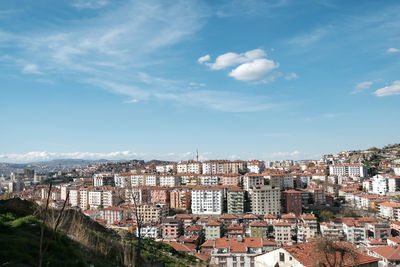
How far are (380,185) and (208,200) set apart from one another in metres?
32.1

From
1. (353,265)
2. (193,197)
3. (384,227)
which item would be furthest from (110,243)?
(193,197)

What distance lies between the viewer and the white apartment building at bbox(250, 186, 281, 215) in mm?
41938

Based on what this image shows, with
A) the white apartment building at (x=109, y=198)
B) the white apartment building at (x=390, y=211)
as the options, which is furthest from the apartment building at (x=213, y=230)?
the white apartment building at (x=390, y=211)

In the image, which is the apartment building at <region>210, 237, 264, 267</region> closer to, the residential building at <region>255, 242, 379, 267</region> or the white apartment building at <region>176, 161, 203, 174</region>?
the residential building at <region>255, 242, 379, 267</region>

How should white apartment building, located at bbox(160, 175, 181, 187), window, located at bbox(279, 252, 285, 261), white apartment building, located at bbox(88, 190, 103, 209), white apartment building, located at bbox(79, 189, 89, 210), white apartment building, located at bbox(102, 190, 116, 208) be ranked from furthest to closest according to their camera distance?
white apartment building, located at bbox(160, 175, 181, 187), white apartment building, located at bbox(79, 189, 89, 210), white apartment building, located at bbox(88, 190, 103, 209), white apartment building, located at bbox(102, 190, 116, 208), window, located at bbox(279, 252, 285, 261)

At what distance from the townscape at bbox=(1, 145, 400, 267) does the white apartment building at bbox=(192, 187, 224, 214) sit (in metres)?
0.14

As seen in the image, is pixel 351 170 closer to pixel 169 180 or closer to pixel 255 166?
pixel 255 166

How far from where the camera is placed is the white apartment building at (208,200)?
142 ft

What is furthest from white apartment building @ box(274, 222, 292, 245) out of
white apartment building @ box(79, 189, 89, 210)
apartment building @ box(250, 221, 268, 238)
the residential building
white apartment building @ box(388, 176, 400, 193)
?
white apartment building @ box(79, 189, 89, 210)

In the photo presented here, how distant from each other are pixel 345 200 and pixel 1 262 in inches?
2188

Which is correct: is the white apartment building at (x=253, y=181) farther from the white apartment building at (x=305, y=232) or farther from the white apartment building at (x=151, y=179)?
the white apartment building at (x=151, y=179)

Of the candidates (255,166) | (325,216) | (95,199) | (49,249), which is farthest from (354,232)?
(95,199)

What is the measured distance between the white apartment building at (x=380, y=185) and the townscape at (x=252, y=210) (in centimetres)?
16

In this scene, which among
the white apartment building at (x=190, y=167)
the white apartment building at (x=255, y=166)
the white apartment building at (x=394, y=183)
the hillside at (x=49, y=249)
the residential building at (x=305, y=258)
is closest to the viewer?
the hillside at (x=49, y=249)
